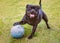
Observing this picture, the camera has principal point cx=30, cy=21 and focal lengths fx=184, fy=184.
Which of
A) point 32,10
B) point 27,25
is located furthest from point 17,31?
point 27,25

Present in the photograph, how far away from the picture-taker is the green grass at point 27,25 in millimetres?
2475

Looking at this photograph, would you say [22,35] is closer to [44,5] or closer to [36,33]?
[36,33]

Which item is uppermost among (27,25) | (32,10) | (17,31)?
(32,10)

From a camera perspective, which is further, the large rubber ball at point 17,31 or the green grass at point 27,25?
the green grass at point 27,25

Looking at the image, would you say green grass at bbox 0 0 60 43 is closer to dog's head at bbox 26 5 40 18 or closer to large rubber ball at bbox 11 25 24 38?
large rubber ball at bbox 11 25 24 38

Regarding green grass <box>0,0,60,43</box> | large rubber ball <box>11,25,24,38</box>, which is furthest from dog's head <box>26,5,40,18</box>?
green grass <box>0,0,60,43</box>

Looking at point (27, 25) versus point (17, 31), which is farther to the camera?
point (27, 25)

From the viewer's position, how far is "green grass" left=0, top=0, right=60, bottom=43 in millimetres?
2475

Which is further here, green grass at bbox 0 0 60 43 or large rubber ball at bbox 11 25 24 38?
green grass at bbox 0 0 60 43

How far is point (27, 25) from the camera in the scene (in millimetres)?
2812

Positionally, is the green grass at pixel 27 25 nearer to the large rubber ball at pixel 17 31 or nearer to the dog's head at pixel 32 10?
the large rubber ball at pixel 17 31

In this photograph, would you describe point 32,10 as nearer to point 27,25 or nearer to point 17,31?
point 17,31

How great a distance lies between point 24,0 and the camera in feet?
12.6

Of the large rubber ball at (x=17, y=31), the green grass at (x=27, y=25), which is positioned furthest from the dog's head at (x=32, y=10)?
the green grass at (x=27, y=25)
